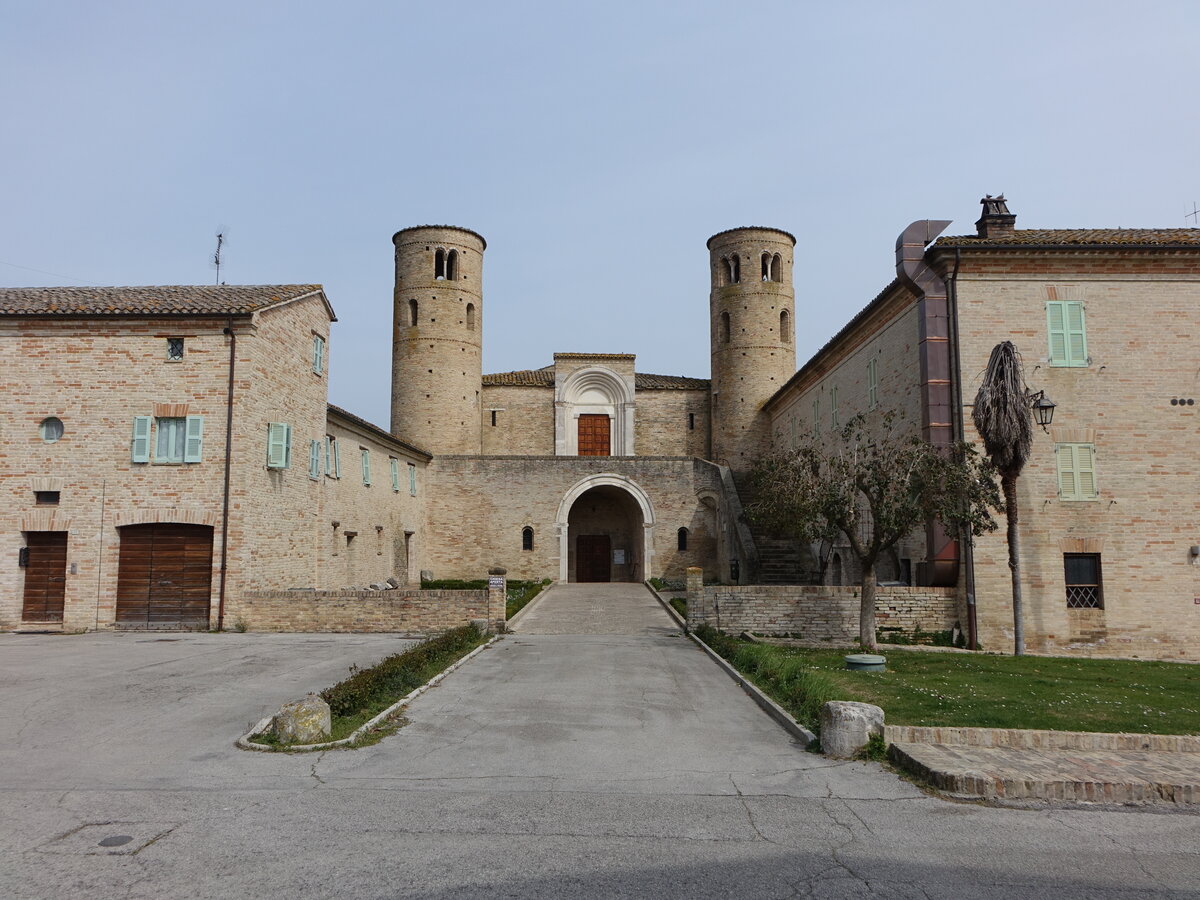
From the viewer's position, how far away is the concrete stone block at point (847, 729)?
845 cm

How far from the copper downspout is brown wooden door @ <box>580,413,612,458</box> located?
884 inches

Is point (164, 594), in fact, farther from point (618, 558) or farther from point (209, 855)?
point (618, 558)

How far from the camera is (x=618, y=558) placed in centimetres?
3694

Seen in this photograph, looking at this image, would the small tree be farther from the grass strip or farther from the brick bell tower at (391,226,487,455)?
the brick bell tower at (391,226,487,455)

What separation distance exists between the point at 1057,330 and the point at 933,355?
9.46ft

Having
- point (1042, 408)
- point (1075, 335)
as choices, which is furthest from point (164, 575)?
point (1075, 335)

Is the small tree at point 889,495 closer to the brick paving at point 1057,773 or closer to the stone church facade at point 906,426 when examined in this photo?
the stone church facade at point 906,426

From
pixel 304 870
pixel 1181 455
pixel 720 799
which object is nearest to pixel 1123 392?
pixel 1181 455

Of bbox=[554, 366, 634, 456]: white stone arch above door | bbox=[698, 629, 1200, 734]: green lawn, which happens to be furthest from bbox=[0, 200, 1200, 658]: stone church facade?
bbox=[554, 366, 634, 456]: white stone arch above door

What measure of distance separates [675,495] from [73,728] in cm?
2541

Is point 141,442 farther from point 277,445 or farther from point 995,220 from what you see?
point 995,220

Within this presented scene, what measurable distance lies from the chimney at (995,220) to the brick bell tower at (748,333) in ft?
60.8

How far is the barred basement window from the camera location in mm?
18188

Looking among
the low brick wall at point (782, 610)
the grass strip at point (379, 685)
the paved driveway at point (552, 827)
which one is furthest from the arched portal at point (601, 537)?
the paved driveway at point (552, 827)
